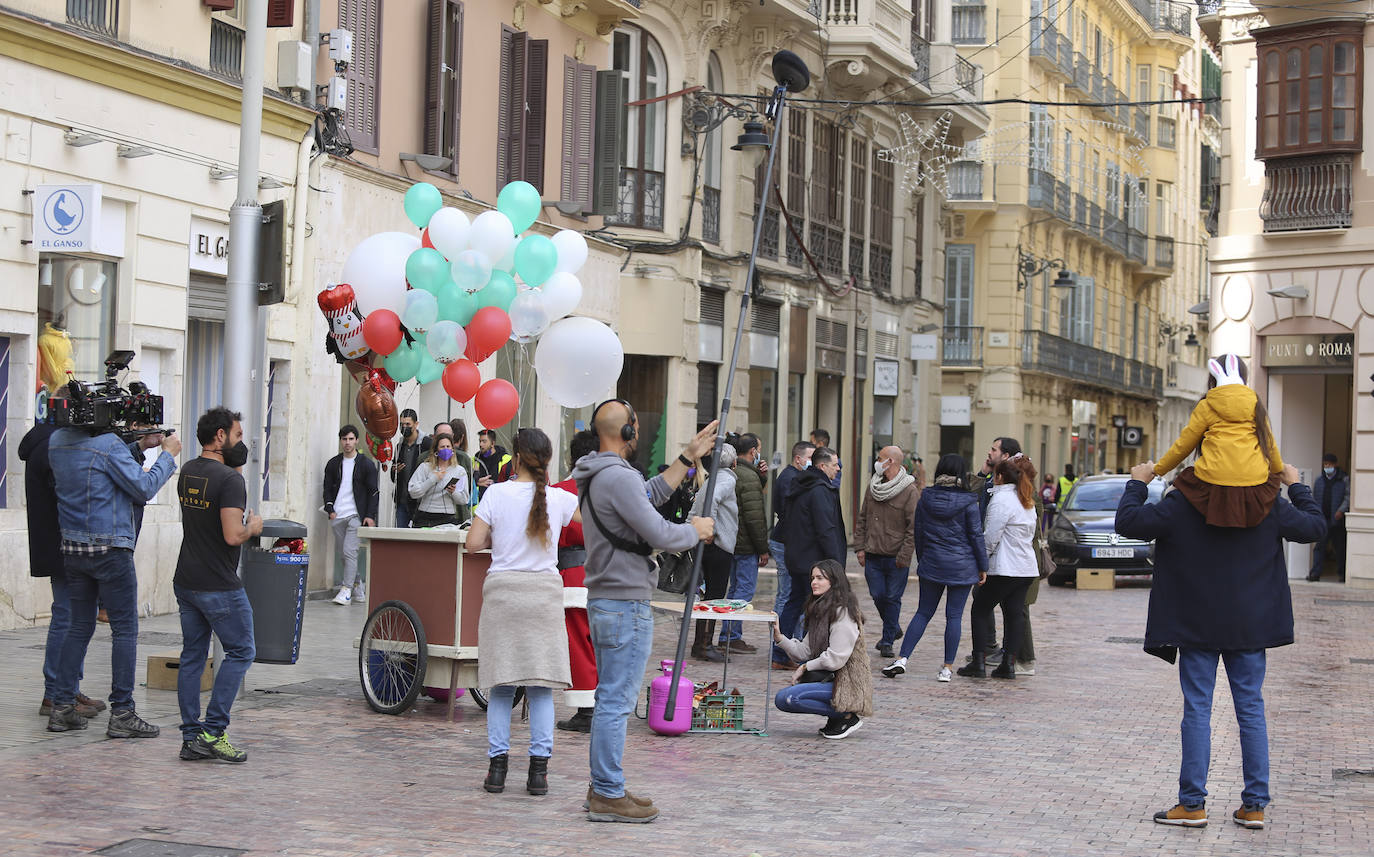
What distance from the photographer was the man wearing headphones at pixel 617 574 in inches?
323

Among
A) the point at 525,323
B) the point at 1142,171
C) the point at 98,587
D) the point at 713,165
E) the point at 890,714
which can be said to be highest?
the point at 1142,171

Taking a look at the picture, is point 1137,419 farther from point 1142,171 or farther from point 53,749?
point 53,749

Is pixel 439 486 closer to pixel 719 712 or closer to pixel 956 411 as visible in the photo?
pixel 719 712

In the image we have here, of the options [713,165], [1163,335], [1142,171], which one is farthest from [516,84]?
[1163,335]

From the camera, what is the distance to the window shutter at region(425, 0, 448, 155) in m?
21.0

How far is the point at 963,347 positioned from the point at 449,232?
3634cm

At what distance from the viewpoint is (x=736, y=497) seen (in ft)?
49.0

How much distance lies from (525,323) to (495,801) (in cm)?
456

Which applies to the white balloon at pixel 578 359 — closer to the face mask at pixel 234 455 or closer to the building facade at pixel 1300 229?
the face mask at pixel 234 455

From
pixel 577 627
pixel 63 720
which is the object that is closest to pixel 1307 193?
pixel 577 627

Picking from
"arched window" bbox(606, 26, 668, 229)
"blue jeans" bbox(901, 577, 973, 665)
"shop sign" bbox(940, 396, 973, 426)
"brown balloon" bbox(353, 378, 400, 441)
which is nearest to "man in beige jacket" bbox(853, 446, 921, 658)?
"blue jeans" bbox(901, 577, 973, 665)

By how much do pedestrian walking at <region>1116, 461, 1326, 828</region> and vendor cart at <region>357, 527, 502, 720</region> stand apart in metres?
4.04

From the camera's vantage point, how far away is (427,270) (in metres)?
12.0

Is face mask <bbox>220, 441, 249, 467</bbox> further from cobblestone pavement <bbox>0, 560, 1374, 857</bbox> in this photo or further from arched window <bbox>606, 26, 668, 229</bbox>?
arched window <bbox>606, 26, 668, 229</bbox>
